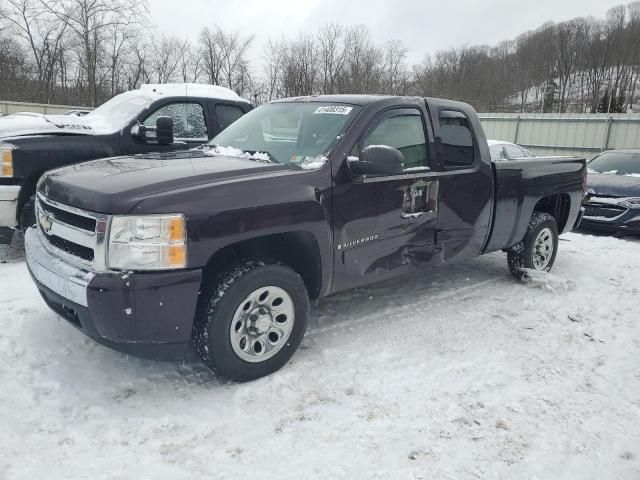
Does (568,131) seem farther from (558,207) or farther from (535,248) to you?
(535,248)

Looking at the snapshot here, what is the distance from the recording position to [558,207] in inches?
232

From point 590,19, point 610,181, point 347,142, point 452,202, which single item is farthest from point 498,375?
point 590,19

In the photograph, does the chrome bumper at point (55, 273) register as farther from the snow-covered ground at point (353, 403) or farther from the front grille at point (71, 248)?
the snow-covered ground at point (353, 403)

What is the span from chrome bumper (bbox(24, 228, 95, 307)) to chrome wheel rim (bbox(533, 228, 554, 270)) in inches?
177

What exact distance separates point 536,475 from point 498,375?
0.99m

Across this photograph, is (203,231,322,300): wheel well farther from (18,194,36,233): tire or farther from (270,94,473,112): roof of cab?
(18,194,36,233): tire

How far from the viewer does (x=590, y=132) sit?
18781 millimetres

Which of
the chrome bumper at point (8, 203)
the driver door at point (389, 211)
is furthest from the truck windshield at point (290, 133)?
the chrome bumper at point (8, 203)

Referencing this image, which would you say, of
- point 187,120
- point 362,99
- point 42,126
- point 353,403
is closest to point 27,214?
point 42,126

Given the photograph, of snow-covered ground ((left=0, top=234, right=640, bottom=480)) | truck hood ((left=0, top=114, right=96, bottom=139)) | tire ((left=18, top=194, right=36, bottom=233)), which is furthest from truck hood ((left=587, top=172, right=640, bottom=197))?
tire ((left=18, top=194, right=36, bottom=233))

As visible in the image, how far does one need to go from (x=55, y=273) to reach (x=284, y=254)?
53.8 inches

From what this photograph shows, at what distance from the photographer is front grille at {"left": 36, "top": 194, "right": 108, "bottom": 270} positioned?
8.86 feet

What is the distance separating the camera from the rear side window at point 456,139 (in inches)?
171

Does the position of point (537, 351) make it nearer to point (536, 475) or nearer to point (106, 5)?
point (536, 475)
